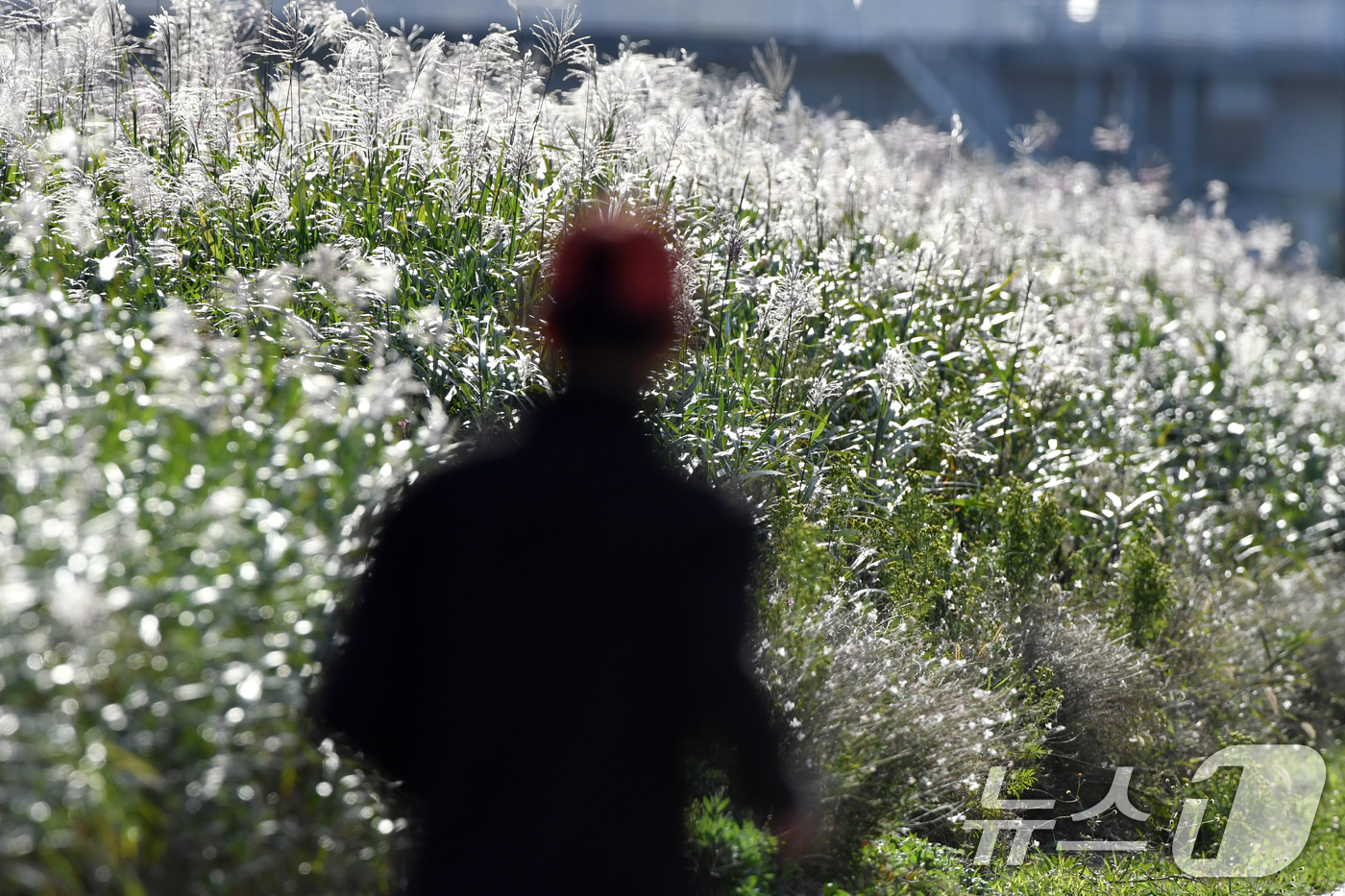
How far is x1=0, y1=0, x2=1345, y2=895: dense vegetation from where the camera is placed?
272 centimetres

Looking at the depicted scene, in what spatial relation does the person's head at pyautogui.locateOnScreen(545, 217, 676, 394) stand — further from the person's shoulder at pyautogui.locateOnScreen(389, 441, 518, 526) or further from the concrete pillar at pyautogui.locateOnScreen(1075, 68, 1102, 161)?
the concrete pillar at pyautogui.locateOnScreen(1075, 68, 1102, 161)

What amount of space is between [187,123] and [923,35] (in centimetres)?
2967

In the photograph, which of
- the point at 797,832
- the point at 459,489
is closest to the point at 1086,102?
the point at 797,832

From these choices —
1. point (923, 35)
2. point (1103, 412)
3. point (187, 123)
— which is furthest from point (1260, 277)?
point (923, 35)

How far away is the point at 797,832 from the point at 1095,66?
117 ft

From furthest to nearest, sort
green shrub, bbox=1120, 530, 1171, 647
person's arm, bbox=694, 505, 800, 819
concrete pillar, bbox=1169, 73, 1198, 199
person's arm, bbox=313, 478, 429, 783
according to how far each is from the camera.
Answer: concrete pillar, bbox=1169, 73, 1198, 199, green shrub, bbox=1120, 530, 1171, 647, person's arm, bbox=694, 505, 800, 819, person's arm, bbox=313, 478, 429, 783

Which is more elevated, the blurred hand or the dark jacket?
the dark jacket

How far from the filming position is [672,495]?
298 cm

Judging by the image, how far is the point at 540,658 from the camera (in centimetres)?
289

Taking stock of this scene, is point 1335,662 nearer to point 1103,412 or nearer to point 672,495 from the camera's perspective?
point 1103,412

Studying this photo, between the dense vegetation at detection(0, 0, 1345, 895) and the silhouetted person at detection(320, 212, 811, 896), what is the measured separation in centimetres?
15

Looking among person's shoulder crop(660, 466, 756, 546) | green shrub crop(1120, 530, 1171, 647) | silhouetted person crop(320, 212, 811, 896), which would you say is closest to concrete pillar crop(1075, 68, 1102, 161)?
green shrub crop(1120, 530, 1171, 647)

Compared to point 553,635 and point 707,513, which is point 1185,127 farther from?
point 553,635

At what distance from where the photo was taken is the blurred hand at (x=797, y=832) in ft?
10.5
